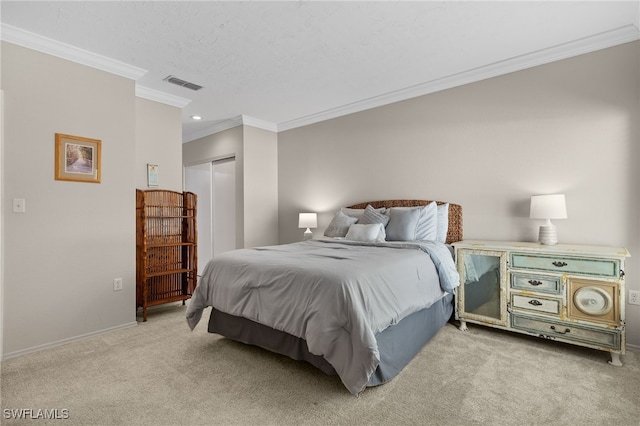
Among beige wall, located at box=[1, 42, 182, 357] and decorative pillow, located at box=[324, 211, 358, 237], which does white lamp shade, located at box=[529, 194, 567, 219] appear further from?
beige wall, located at box=[1, 42, 182, 357]

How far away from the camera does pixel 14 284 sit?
8.40ft

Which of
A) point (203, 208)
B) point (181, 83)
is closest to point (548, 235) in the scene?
point (181, 83)

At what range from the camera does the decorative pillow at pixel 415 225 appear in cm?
337

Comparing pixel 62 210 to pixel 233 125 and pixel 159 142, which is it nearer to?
pixel 159 142

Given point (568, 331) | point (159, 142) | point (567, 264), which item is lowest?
point (568, 331)

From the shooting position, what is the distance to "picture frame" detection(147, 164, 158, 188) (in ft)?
12.7

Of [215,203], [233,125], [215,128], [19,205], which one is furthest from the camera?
[215,203]

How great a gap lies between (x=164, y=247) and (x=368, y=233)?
237cm

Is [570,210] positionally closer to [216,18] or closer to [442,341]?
[442,341]

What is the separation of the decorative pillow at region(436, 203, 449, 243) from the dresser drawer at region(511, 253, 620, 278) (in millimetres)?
775

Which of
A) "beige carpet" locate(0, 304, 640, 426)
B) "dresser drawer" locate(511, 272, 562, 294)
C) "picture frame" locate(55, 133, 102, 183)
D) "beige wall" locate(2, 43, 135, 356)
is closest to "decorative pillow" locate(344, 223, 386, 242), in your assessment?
"beige carpet" locate(0, 304, 640, 426)

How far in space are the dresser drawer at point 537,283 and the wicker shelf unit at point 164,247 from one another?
344cm

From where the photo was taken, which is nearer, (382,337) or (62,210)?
(382,337)

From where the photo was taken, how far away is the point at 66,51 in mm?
2836
